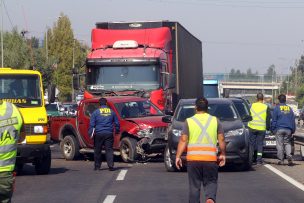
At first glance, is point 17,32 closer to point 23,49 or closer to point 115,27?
point 23,49

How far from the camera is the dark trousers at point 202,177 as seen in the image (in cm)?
1077

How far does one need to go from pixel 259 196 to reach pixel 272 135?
8416 mm

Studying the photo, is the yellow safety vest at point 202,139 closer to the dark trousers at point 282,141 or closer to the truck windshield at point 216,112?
the truck windshield at point 216,112

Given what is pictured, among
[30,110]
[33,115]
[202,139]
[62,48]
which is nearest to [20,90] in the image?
[30,110]

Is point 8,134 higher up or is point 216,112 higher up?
point 8,134

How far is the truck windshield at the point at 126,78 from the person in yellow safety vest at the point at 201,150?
14.6 m

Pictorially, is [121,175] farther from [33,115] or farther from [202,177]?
[202,177]

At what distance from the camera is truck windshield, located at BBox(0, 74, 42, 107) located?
1817 cm

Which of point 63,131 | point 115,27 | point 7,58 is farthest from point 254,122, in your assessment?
point 7,58

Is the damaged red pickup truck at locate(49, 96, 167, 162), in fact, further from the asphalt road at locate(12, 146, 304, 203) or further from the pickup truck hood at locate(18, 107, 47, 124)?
the pickup truck hood at locate(18, 107, 47, 124)

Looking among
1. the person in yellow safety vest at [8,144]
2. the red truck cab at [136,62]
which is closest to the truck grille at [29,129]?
the red truck cab at [136,62]

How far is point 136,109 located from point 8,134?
1329cm

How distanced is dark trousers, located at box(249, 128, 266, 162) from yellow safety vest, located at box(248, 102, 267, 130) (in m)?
0.12

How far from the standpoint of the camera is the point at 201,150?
10.8 metres
